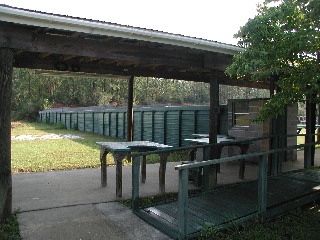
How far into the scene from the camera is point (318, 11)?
183 inches

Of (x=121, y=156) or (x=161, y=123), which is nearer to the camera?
(x=121, y=156)

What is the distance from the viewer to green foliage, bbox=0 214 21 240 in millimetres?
3612

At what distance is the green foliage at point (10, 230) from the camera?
3.61 m

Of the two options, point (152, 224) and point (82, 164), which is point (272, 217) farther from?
point (82, 164)

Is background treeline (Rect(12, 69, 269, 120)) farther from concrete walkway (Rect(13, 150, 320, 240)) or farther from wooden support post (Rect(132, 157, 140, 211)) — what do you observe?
wooden support post (Rect(132, 157, 140, 211))

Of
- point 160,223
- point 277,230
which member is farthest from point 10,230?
point 277,230

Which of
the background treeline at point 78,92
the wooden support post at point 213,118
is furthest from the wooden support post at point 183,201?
the background treeline at point 78,92

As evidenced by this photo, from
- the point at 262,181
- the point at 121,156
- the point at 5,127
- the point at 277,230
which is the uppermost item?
the point at 5,127

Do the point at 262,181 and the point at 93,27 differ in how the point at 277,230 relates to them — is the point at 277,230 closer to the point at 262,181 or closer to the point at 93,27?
the point at 262,181

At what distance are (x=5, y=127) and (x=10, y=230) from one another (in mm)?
1340

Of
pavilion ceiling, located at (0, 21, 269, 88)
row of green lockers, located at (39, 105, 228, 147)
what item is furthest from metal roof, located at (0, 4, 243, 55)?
row of green lockers, located at (39, 105, 228, 147)

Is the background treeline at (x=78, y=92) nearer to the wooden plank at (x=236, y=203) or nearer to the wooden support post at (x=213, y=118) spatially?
the wooden support post at (x=213, y=118)

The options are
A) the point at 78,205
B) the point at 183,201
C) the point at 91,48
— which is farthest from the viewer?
the point at 78,205

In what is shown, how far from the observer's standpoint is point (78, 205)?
4957mm
